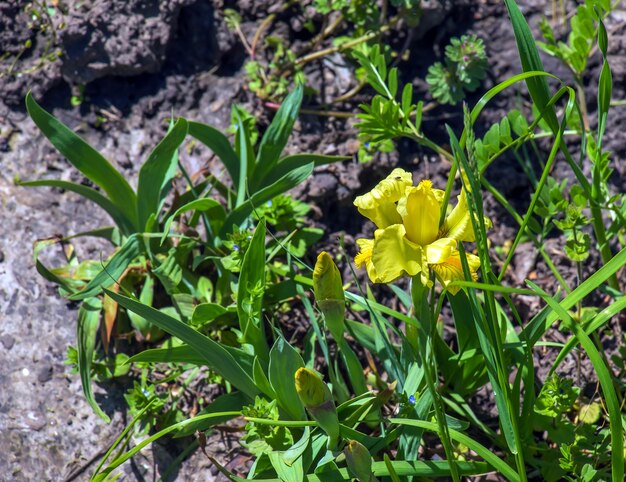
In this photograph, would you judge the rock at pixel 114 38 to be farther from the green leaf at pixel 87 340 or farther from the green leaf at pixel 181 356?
the green leaf at pixel 181 356

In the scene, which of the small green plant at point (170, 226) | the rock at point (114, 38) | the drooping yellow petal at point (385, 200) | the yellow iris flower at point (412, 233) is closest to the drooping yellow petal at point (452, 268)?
the yellow iris flower at point (412, 233)

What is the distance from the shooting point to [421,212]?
5.01 ft

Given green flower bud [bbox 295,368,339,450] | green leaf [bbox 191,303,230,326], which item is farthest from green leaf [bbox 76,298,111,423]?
green flower bud [bbox 295,368,339,450]

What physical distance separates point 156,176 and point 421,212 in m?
0.93

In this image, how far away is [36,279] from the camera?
225cm

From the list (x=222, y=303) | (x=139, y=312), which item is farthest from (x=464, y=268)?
(x=222, y=303)

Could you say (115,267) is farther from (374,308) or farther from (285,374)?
(374,308)

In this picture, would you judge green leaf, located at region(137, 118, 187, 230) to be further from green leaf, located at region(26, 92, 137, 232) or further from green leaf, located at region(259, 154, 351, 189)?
green leaf, located at region(259, 154, 351, 189)

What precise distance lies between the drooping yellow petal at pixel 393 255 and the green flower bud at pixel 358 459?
14.0 inches

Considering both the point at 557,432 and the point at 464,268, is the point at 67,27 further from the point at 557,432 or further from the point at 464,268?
the point at 557,432

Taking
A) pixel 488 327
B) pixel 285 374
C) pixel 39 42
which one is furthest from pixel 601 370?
pixel 39 42

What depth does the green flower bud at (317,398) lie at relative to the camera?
4.66 feet

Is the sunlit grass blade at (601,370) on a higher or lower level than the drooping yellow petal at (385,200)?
lower

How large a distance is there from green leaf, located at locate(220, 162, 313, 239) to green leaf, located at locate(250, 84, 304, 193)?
14 cm
